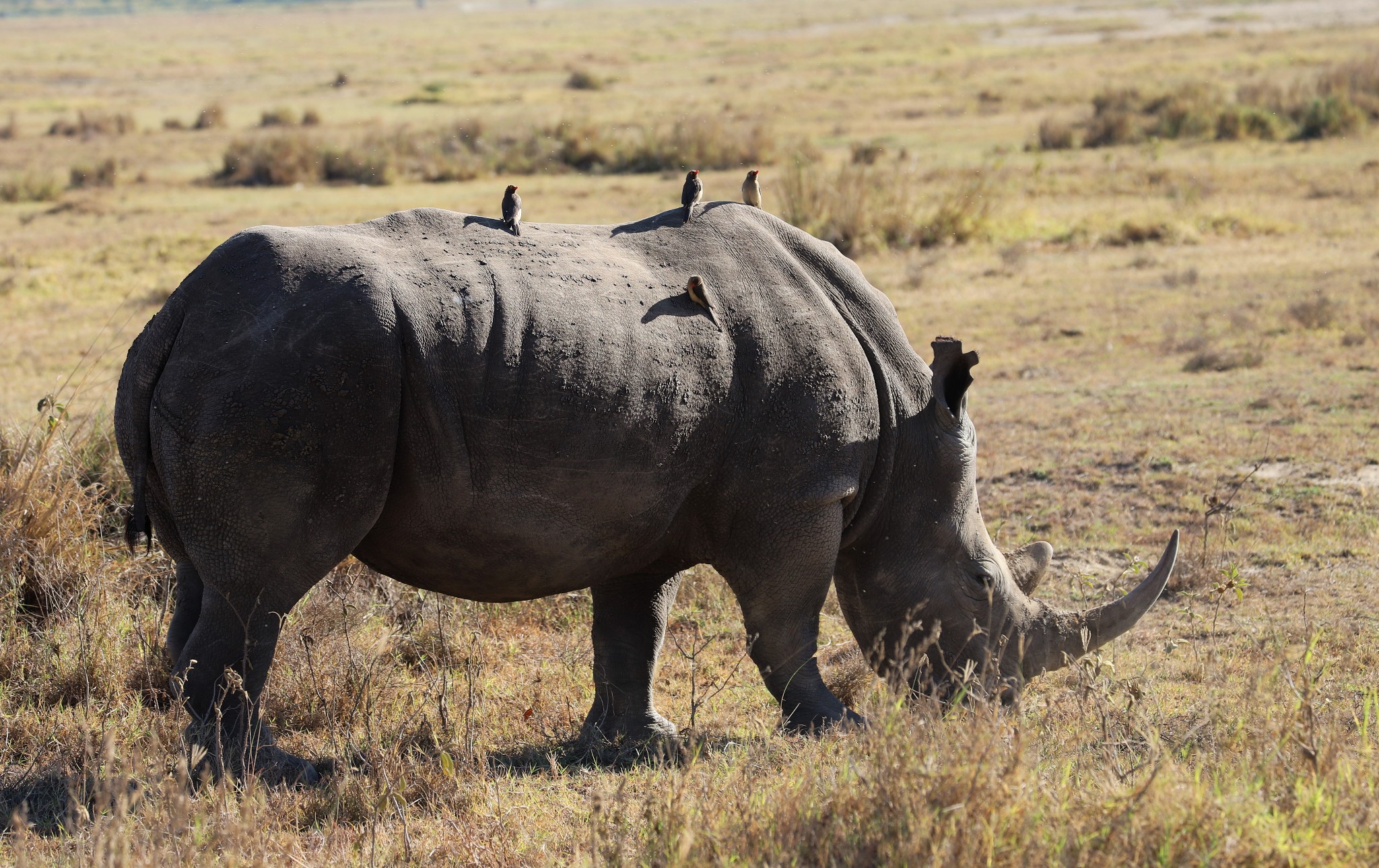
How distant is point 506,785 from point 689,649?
5.86 ft

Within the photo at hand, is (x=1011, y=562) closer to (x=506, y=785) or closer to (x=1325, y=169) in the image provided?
(x=506, y=785)

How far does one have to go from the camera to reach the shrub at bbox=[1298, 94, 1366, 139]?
82.9ft

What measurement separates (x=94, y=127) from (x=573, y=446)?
3135 centimetres

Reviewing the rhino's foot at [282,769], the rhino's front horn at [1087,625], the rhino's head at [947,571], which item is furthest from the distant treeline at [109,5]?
the rhino's front horn at [1087,625]

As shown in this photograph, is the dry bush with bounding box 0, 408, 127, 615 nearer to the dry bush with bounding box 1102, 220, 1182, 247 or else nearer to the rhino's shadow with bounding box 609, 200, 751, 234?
the rhino's shadow with bounding box 609, 200, 751, 234

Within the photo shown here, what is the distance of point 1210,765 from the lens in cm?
417

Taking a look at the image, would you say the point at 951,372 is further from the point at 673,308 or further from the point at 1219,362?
the point at 1219,362

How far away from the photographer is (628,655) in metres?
5.38

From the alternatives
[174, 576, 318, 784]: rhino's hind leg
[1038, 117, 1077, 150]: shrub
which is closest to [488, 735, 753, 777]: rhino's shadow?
[174, 576, 318, 784]: rhino's hind leg

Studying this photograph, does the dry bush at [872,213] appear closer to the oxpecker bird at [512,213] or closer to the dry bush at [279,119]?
the oxpecker bird at [512,213]

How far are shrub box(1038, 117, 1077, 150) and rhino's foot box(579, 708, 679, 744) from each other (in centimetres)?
2236

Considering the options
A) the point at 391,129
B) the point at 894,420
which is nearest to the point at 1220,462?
the point at 894,420

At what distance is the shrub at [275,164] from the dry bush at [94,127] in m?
9.06

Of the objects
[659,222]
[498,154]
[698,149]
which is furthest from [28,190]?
[659,222]
